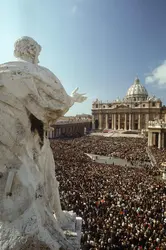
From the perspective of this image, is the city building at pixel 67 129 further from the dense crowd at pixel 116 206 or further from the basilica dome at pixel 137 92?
the dense crowd at pixel 116 206

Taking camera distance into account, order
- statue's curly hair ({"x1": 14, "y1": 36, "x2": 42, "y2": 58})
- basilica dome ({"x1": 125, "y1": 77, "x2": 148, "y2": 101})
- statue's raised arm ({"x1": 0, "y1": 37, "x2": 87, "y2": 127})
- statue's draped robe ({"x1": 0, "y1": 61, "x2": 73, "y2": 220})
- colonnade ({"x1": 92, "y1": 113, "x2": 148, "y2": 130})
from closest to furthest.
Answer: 1. statue's draped robe ({"x1": 0, "y1": 61, "x2": 73, "y2": 220})
2. statue's raised arm ({"x1": 0, "y1": 37, "x2": 87, "y2": 127})
3. statue's curly hair ({"x1": 14, "y1": 36, "x2": 42, "y2": 58})
4. colonnade ({"x1": 92, "y1": 113, "x2": 148, "y2": 130})
5. basilica dome ({"x1": 125, "y1": 77, "x2": 148, "y2": 101})

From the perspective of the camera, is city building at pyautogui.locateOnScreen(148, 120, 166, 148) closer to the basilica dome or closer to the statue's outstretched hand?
the statue's outstretched hand

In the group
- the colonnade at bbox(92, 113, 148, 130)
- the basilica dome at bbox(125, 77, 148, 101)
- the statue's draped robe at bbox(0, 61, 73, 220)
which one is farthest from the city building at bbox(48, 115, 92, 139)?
the statue's draped robe at bbox(0, 61, 73, 220)

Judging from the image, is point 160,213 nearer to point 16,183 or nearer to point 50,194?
point 50,194

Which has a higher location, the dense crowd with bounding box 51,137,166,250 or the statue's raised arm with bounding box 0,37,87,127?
the statue's raised arm with bounding box 0,37,87,127

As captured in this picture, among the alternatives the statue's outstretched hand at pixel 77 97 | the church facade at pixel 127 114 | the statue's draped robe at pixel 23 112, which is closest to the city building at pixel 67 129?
the church facade at pixel 127 114

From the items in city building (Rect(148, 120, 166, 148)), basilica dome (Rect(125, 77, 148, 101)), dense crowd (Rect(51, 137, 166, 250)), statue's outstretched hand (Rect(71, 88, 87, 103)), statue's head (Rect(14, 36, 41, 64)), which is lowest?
dense crowd (Rect(51, 137, 166, 250))

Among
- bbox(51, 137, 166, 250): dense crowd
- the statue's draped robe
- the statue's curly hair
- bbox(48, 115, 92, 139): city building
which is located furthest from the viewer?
bbox(48, 115, 92, 139): city building
